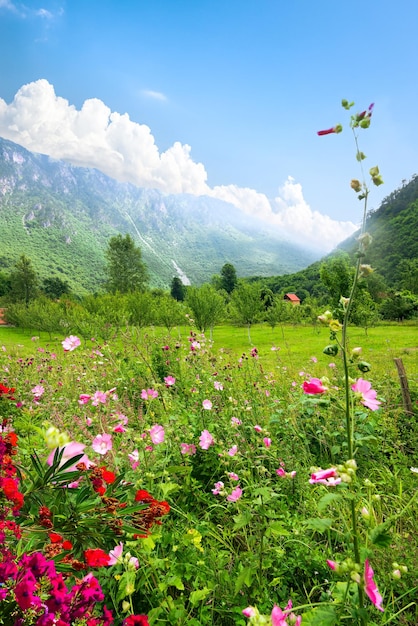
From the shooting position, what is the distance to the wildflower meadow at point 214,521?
96 cm

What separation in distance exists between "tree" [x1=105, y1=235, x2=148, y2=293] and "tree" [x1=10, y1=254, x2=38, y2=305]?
43.7ft

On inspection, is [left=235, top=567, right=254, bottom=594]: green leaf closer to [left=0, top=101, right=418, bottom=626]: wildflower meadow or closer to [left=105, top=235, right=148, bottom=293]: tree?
[left=0, top=101, right=418, bottom=626]: wildflower meadow

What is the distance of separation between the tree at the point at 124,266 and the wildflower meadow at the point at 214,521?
4589 cm

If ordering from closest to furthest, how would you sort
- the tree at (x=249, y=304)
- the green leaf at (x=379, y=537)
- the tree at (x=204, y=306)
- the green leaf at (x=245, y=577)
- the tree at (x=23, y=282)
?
the green leaf at (x=379, y=537) → the green leaf at (x=245, y=577) → the tree at (x=204, y=306) → the tree at (x=249, y=304) → the tree at (x=23, y=282)

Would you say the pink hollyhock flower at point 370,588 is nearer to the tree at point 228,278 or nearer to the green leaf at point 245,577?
the green leaf at point 245,577

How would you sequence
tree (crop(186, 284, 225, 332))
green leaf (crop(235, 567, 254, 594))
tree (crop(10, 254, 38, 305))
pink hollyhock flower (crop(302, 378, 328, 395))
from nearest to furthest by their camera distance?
1. pink hollyhock flower (crop(302, 378, 328, 395))
2. green leaf (crop(235, 567, 254, 594))
3. tree (crop(186, 284, 225, 332))
4. tree (crop(10, 254, 38, 305))

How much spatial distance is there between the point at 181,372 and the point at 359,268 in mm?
3640

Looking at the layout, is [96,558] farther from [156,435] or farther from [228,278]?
[228,278]

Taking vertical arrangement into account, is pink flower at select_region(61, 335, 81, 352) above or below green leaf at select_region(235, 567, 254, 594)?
above

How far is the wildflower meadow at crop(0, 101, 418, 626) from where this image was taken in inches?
37.7

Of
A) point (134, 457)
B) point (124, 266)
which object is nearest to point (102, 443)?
point (134, 457)

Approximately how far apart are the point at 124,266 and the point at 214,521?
49.5 m

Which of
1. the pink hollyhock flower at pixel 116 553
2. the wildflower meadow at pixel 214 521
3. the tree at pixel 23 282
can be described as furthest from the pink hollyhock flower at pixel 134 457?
the tree at pixel 23 282

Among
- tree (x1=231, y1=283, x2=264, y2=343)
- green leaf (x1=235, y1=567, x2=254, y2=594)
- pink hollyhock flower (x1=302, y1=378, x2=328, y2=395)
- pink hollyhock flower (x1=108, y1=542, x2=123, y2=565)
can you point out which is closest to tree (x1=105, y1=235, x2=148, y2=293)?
tree (x1=231, y1=283, x2=264, y2=343)
